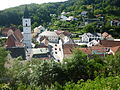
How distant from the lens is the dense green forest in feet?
42.9

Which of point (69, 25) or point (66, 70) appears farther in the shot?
point (69, 25)

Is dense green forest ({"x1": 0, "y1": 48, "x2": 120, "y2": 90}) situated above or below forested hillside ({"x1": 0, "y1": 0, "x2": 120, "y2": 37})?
above

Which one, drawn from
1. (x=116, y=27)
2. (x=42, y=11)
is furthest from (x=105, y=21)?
(x=42, y=11)

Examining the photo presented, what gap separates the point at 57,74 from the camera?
14016 mm

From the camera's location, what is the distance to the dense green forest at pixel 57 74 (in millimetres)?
13086

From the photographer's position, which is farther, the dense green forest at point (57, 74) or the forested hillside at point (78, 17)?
the forested hillside at point (78, 17)

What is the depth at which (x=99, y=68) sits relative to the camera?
15906 mm

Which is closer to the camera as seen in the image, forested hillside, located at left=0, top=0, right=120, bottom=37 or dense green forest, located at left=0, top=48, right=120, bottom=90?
dense green forest, located at left=0, top=48, right=120, bottom=90

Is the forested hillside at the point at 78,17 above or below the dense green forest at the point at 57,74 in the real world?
below

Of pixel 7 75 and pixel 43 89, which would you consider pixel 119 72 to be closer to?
pixel 43 89

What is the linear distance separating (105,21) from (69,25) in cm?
1102

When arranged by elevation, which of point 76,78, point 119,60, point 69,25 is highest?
point 119,60

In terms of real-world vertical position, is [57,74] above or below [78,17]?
above

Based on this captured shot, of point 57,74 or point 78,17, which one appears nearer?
point 57,74
